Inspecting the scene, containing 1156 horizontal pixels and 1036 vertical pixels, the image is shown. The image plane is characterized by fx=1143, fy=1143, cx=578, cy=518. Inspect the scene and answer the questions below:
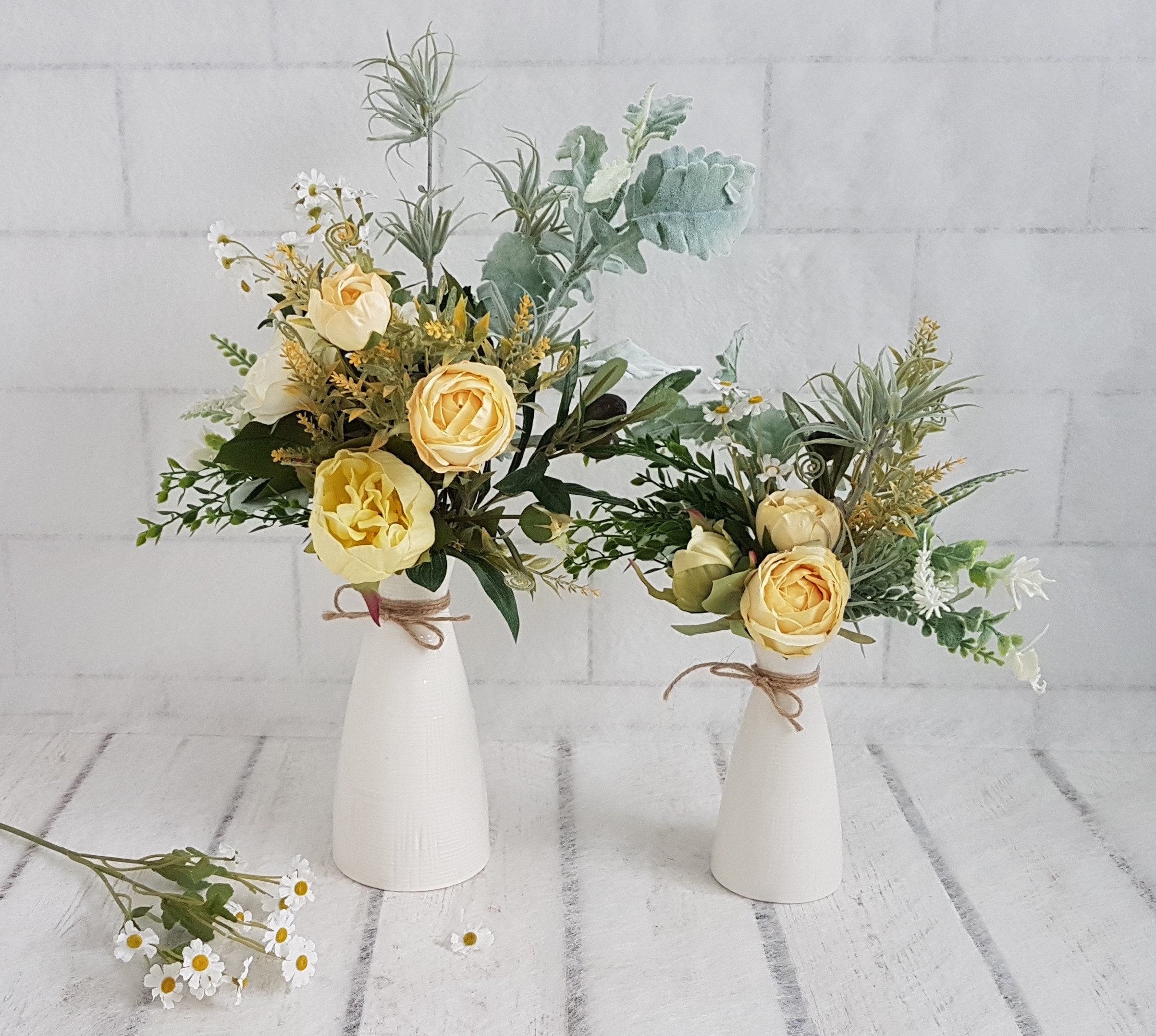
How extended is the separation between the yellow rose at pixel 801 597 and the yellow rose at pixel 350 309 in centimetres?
34

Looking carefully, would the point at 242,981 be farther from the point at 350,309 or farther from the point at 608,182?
the point at 608,182

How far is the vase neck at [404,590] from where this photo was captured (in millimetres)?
982

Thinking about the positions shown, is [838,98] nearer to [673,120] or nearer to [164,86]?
[673,120]

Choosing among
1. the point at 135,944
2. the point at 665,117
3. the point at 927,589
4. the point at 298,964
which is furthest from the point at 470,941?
the point at 665,117

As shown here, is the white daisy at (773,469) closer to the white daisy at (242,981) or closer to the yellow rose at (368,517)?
the yellow rose at (368,517)

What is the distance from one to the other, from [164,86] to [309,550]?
59cm

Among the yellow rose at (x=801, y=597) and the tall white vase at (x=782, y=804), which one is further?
the tall white vase at (x=782, y=804)

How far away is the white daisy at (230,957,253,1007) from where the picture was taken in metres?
0.87

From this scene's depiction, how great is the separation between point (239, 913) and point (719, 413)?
22.1 inches

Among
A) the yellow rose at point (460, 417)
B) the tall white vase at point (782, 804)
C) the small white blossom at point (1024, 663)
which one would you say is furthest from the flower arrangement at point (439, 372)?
the small white blossom at point (1024, 663)

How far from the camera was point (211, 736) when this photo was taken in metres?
1.33

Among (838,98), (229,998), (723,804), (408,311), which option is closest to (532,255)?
(408,311)

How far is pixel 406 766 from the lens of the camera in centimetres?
100

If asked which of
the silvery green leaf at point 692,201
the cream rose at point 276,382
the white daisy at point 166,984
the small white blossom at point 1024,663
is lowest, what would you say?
the white daisy at point 166,984
